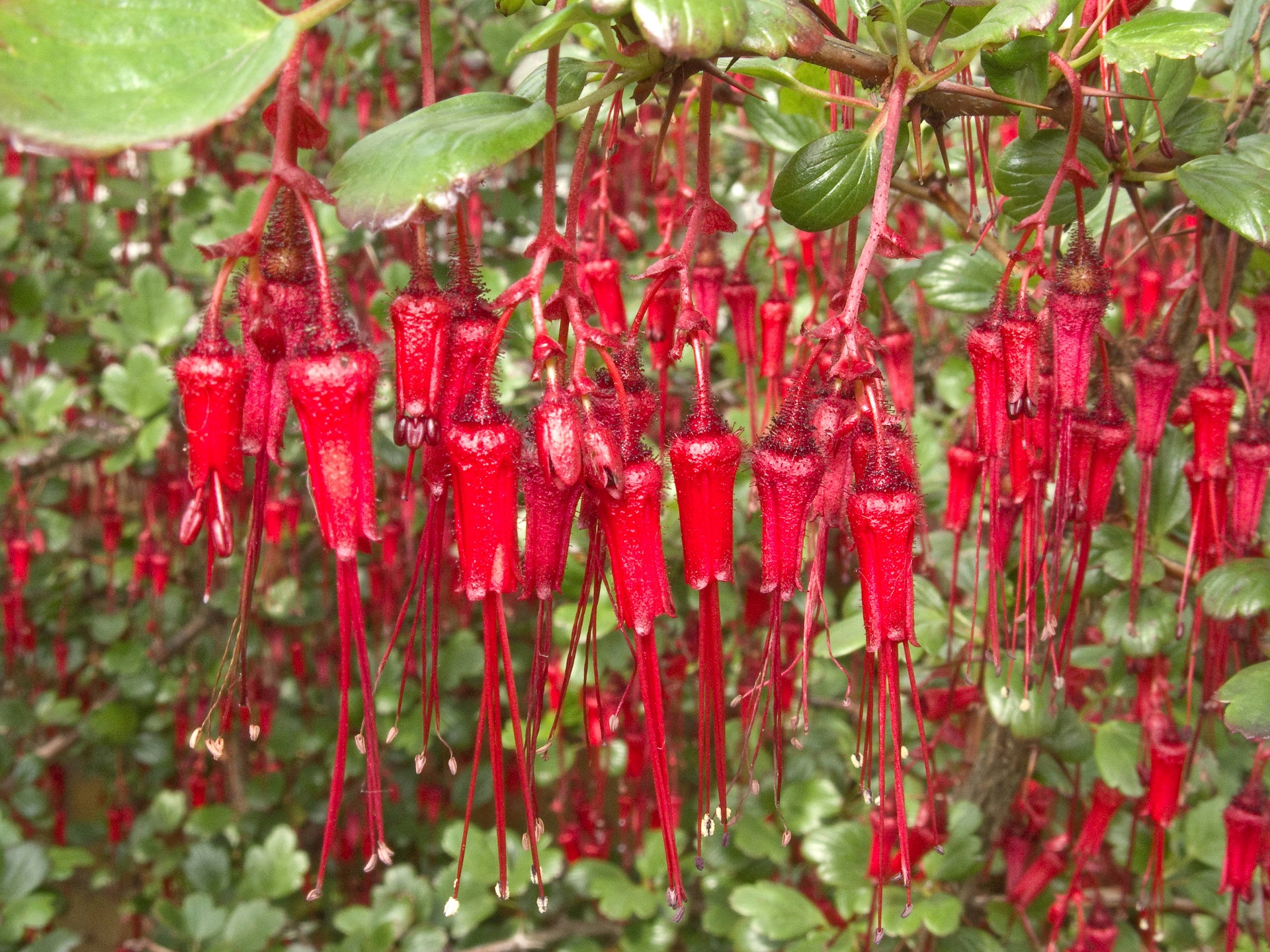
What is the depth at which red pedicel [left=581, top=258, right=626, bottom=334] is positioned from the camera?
24.4 inches

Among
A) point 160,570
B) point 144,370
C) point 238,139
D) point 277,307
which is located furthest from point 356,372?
point 238,139

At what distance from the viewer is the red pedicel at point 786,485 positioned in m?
0.36

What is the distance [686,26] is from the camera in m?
0.29

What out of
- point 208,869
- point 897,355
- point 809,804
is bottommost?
point 208,869

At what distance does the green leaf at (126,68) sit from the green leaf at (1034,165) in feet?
1.11

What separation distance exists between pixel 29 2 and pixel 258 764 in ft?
5.08

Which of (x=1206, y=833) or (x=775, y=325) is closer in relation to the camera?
(x=775, y=325)

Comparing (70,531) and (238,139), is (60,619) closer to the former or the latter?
(70,531)

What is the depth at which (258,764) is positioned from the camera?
1.63 m

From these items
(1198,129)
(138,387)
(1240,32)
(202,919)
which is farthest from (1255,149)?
(202,919)

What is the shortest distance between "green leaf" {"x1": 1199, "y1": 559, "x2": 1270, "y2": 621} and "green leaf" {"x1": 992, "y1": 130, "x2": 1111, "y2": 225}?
217 mm

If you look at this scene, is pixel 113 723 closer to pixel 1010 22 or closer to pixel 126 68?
pixel 126 68

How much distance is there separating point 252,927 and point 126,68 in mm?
1053

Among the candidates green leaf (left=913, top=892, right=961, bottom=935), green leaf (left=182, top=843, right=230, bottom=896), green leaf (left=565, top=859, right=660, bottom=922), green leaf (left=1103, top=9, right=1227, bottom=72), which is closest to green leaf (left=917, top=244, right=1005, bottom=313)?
green leaf (left=1103, top=9, right=1227, bottom=72)
